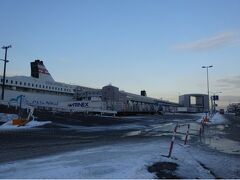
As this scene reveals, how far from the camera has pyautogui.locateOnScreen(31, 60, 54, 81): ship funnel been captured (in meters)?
119

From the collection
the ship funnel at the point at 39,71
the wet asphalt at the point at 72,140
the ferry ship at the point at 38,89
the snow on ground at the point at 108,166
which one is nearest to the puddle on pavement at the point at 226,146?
the wet asphalt at the point at 72,140

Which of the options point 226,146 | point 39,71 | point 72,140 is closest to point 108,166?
point 226,146

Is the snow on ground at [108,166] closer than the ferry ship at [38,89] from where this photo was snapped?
Yes

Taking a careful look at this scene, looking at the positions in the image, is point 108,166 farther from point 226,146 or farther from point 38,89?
point 38,89

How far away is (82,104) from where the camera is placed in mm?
96250

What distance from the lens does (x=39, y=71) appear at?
Answer: 119 meters

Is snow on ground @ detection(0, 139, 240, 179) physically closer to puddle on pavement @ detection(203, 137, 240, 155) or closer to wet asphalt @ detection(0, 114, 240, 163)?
wet asphalt @ detection(0, 114, 240, 163)

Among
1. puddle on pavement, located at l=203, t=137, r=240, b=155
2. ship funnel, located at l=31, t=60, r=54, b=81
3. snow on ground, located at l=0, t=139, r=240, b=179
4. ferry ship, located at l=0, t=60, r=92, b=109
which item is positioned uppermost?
ship funnel, located at l=31, t=60, r=54, b=81

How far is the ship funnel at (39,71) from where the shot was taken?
390ft

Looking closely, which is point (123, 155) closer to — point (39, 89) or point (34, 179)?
point (34, 179)

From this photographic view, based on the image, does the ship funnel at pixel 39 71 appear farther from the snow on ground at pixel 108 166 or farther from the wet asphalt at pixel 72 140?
the snow on ground at pixel 108 166

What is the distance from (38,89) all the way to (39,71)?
70.9 feet

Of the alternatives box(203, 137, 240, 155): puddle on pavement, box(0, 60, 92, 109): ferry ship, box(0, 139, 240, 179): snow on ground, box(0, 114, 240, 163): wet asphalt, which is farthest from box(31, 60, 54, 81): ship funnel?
box(0, 139, 240, 179): snow on ground

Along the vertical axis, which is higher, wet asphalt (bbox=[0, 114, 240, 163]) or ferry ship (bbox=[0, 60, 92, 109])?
ferry ship (bbox=[0, 60, 92, 109])
